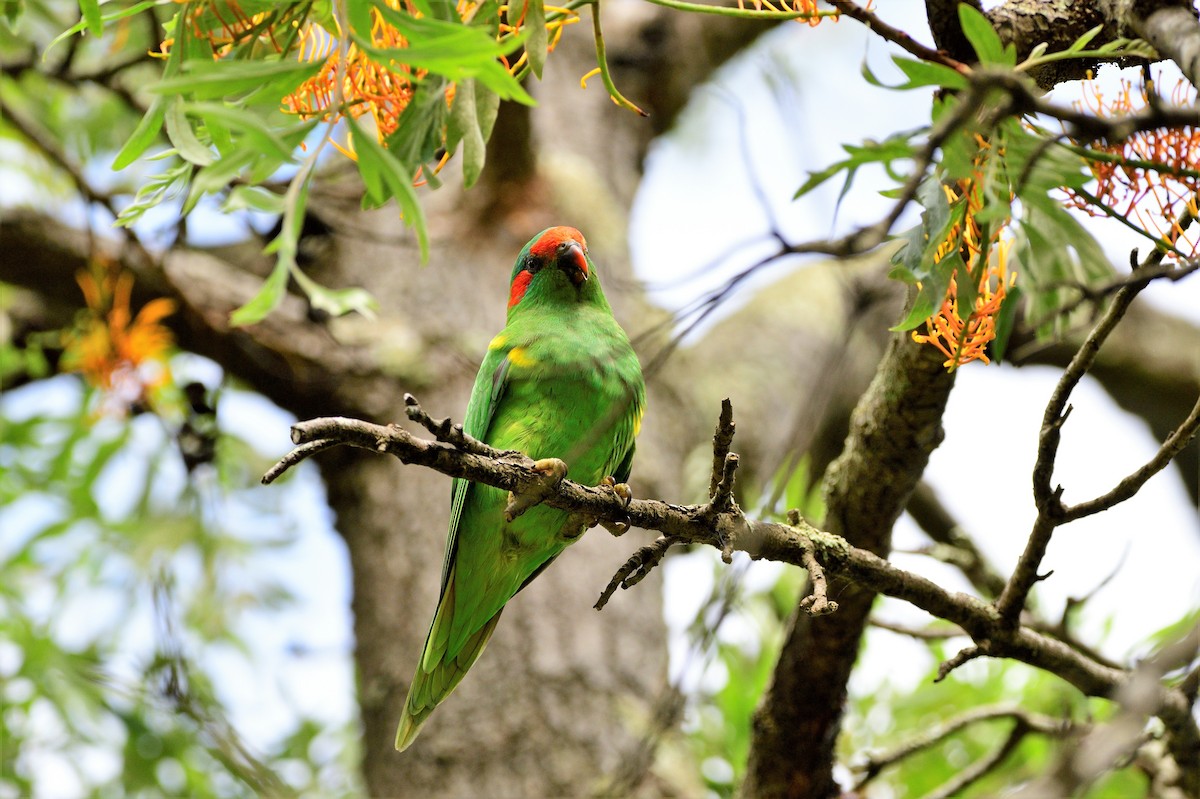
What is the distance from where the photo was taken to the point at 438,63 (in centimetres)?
139

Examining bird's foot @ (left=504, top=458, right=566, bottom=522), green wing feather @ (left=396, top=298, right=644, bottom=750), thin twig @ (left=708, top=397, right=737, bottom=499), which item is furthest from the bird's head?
thin twig @ (left=708, top=397, right=737, bottom=499)

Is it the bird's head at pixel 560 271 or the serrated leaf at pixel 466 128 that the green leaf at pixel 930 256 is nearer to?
the serrated leaf at pixel 466 128

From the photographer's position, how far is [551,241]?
3.07 meters

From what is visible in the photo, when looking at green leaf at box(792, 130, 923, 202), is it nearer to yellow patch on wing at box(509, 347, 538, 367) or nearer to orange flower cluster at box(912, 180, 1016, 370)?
orange flower cluster at box(912, 180, 1016, 370)

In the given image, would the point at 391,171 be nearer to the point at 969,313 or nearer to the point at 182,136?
the point at 182,136

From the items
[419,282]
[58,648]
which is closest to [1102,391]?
[419,282]

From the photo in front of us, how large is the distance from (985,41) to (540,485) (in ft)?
3.01

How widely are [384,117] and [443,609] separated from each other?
4.72ft

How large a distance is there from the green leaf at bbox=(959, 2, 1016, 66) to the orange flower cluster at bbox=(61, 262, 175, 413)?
10.4 feet

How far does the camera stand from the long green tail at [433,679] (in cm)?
273

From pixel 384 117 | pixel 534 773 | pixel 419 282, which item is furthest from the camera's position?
pixel 419 282

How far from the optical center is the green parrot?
8.50ft

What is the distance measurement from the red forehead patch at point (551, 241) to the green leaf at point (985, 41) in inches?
70.7

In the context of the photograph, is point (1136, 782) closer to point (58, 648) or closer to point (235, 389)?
point (235, 389)
